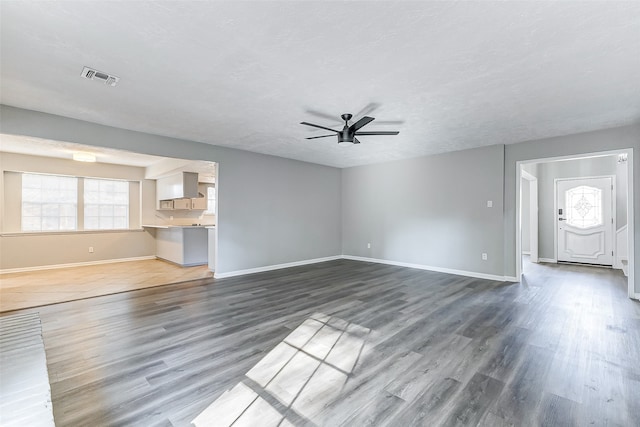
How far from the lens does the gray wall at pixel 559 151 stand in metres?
4.13

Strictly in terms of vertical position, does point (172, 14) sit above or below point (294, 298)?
above

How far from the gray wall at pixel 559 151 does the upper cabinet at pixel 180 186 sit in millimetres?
6633

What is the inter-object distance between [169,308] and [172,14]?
3249mm

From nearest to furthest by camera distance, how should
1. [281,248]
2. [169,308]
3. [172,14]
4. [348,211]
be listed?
[172,14] → [169,308] → [281,248] → [348,211]

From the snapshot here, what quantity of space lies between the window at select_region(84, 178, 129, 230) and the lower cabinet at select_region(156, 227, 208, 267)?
136 cm

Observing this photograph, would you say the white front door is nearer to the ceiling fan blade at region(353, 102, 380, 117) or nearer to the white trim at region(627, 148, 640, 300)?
the white trim at region(627, 148, 640, 300)

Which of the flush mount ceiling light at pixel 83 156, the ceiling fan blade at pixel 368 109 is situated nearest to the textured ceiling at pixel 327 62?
the ceiling fan blade at pixel 368 109

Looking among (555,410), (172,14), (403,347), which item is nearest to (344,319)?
(403,347)

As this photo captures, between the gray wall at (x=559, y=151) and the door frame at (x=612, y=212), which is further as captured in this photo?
the door frame at (x=612, y=212)

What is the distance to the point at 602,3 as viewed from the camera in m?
1.76

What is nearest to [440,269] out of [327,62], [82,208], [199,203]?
[327,62]

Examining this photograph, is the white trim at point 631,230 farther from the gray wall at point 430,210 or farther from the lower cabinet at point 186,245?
the lower cabinet at point 186,245

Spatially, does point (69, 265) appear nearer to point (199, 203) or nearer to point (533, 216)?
point (199, 203)

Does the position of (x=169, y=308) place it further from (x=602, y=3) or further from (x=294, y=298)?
(x=602, y=3)
